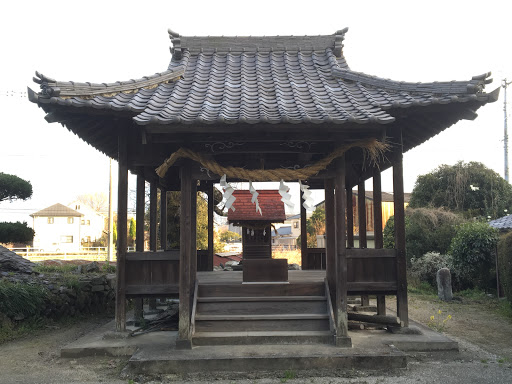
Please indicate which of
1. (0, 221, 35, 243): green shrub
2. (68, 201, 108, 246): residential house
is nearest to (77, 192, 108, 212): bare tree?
(68, 201, 108, 246): residential house

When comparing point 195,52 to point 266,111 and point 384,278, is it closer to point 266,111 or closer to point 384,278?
point 266,111

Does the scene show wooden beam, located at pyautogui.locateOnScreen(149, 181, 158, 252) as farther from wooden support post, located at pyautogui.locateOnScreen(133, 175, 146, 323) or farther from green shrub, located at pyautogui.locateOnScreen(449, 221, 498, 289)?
green shrub, located at pyautogui.locateOnScreen(449, 221, 498, 289)

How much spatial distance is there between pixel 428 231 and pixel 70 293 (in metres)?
15.0

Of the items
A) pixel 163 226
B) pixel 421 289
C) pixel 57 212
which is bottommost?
pixel 421 289

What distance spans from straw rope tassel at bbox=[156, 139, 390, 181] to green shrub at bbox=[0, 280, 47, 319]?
14.8 ft

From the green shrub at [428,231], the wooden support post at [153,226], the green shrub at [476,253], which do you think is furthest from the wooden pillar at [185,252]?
the green shrub at [428,231]

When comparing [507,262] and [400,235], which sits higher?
[400,235]

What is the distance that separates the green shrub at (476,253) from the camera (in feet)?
48.4

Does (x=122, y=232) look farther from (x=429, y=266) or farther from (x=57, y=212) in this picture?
(x=57, y=212)

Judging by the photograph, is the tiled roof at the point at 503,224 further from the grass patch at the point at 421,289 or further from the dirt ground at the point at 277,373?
the dirt ground at the point at 277,373

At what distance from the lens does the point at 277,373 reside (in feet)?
18.8

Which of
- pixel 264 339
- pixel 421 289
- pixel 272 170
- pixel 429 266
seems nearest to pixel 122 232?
pixel 272 170

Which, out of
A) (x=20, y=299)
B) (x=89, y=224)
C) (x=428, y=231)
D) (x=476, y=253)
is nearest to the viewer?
(x=20, y=299)

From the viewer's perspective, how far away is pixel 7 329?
8320 mm
